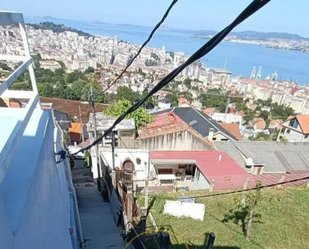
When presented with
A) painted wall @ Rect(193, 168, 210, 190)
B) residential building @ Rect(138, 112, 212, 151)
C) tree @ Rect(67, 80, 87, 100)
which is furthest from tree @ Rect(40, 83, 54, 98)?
painted wall @ Rect(193, 168, 210, 190)

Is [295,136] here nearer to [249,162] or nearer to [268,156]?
[268,156]

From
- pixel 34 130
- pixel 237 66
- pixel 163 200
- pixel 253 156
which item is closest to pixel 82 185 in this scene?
pixel 163 200

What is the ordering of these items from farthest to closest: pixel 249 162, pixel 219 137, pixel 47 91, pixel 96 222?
pixel 47 91 → pixel 219 137 → pixel 249 162 → pixel 96 222

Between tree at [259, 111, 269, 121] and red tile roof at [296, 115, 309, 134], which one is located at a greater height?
red tile roof at [296, 115, 309, 134]

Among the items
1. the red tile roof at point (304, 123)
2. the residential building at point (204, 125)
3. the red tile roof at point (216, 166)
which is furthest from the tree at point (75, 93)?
the red tile roof at point (304, 123)

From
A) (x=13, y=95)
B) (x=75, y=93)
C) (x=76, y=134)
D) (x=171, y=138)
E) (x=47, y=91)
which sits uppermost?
(x=13, y=95)

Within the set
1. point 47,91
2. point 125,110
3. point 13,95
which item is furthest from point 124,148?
point 47,91

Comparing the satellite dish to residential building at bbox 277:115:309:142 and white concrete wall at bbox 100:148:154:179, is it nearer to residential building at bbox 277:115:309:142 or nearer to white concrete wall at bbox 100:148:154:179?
white concrete wall at bbox 100:148:154:179

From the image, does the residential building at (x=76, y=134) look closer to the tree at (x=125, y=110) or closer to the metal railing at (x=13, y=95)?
the tree at (x=125, y=110)
